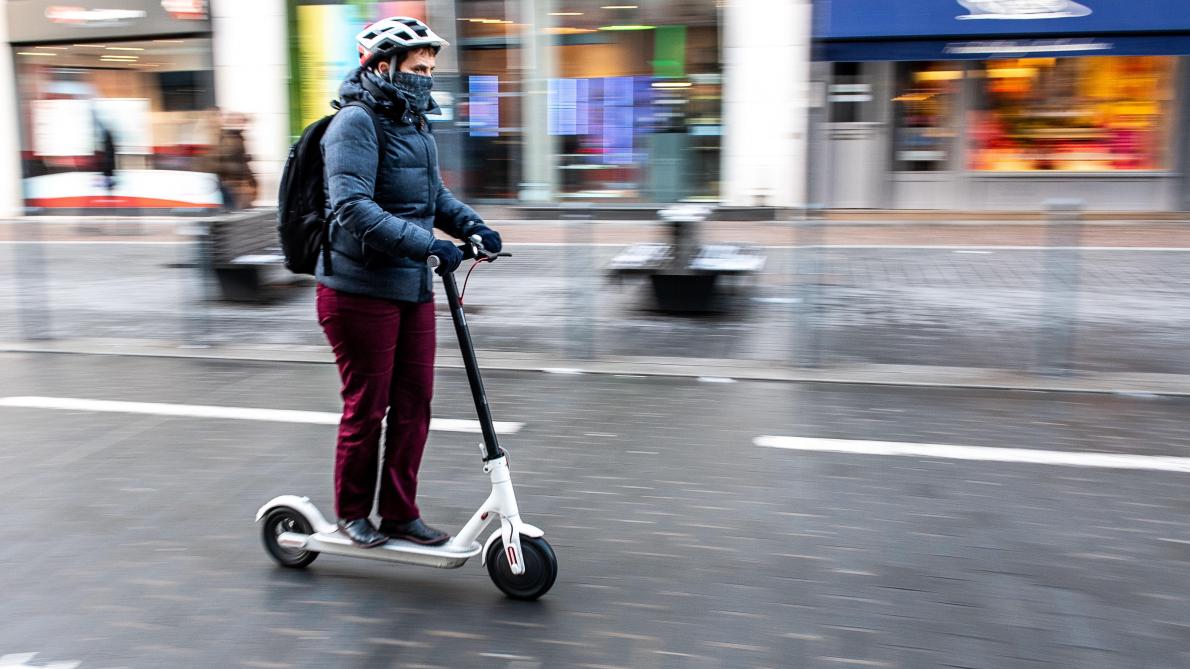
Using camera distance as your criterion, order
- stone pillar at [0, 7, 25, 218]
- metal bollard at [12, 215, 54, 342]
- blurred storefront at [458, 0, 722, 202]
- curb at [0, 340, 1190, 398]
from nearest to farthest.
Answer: curb at [0, 340, 1190, 398], metal bollard at [12, 215, 54, 342], blurred storefront at [458, 0, 722, 202], stone pillar at [0, 7, 25, 218]

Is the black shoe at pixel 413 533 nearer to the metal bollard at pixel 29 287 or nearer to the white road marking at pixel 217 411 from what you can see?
A: the white road marking at pixel 217 411

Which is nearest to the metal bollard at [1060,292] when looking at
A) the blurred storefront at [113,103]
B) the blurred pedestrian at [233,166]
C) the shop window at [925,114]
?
the shop window at [925,114]

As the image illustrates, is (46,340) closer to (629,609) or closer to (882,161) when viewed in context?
(629,609)

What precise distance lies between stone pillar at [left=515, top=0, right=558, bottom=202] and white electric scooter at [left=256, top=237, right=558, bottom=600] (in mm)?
13009

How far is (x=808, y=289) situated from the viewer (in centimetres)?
692

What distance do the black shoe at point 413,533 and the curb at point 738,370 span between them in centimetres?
300

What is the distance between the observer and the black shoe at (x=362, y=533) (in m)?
3.51

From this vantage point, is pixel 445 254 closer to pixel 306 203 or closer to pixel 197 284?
pixel 306 203

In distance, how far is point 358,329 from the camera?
10.8 feet

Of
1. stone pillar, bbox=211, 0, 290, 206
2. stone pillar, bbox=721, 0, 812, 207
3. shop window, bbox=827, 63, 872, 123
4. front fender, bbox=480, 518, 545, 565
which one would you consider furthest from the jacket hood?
stone pillar, bbox=211, 0, 290, 206

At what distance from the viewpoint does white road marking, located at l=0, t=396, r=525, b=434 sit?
5.38m

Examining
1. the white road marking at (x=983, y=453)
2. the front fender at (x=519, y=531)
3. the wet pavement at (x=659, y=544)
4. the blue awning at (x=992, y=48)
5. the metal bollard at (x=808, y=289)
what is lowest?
the wet pavement at (x=659, y=544)

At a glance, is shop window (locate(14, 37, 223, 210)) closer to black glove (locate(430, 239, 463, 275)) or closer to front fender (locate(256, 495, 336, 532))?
front fender (locate(256, 495, 336, 532))

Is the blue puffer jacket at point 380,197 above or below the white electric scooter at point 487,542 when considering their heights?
above
